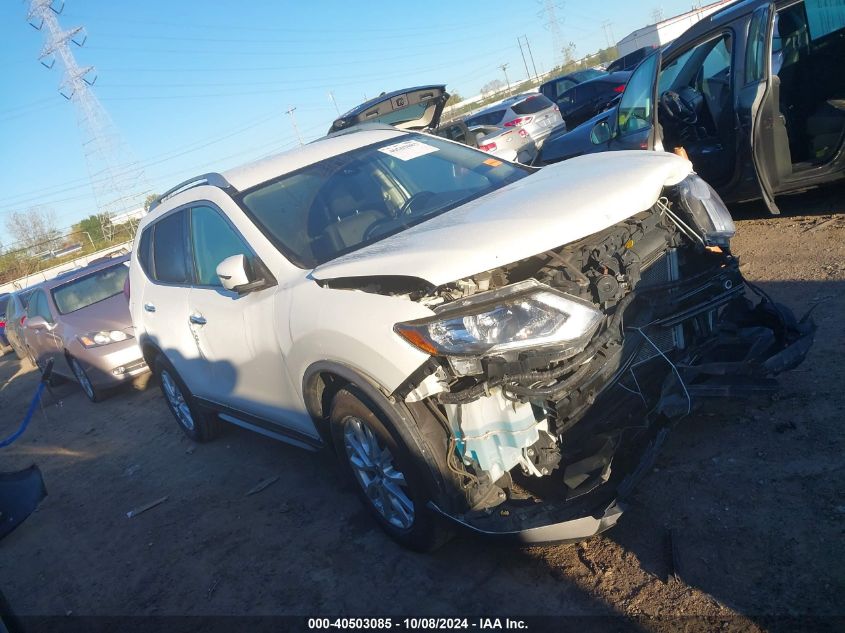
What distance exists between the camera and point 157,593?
11.6ft

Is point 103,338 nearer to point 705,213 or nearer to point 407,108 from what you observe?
point 407,108

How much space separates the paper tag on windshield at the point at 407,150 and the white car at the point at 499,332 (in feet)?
1.44

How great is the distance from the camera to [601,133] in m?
6.76

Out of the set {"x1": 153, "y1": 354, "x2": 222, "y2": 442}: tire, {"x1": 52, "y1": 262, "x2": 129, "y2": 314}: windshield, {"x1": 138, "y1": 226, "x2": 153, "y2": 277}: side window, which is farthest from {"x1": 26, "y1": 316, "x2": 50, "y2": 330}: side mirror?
{"x1": 138, "y1": 226, "x2": 153, "y2": 277}: side window

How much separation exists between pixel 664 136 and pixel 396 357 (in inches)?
197

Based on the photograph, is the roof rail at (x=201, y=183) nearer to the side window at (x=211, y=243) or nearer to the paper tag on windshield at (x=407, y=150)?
the side window at (x=211, y=243)

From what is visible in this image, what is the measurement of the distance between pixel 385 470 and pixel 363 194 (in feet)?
5.59

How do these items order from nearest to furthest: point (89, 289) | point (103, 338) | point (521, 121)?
point (103, 338) < point (89, 289) < point (521, 121)

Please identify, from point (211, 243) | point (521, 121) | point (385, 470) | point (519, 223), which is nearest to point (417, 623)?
point (385, 470)

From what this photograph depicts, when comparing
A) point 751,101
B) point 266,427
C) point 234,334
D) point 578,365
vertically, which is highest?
point 751,101

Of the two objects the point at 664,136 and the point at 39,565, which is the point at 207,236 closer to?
the point at 39,565

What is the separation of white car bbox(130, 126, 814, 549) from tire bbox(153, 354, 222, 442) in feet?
5.20

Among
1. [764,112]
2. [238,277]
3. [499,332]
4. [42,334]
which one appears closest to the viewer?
[499,332]

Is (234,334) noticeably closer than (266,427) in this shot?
Yes
